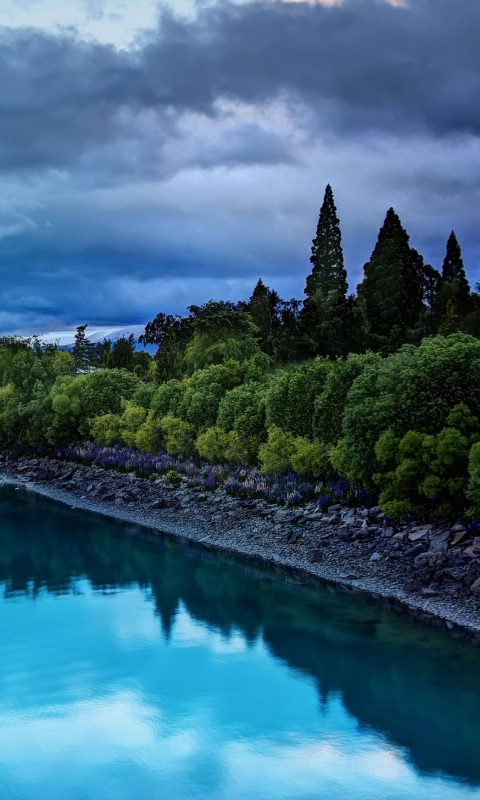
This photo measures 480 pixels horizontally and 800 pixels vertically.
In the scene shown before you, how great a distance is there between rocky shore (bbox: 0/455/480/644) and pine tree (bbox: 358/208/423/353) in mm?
24233

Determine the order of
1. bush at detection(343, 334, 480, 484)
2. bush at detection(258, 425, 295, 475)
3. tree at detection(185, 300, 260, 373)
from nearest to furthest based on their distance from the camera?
bush at detection(343, 334, 480, 484)
bush at detection(258, 425, 295, 475)
tree at detection(185, 300, 260, 373)

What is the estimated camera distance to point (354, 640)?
18.8m

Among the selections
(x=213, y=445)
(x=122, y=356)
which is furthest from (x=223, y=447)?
(x=122, y=356)

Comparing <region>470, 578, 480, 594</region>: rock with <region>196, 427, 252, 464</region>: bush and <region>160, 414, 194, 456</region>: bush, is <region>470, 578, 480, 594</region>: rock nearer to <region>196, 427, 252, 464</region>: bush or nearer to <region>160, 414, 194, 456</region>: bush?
<region>196, 427, 252, 464</region>: bush

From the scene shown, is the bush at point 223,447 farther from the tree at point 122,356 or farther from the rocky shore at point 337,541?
the tree at point 122,356

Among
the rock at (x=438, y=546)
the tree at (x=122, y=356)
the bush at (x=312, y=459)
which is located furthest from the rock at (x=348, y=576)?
the tree at (x=122, y=356)

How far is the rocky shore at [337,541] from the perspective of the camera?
64.5 ft

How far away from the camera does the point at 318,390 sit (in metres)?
29.9

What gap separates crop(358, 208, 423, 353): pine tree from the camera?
52703 millimetres

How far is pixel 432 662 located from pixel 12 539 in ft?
68.2

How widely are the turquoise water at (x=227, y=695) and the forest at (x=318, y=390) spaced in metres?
5.06

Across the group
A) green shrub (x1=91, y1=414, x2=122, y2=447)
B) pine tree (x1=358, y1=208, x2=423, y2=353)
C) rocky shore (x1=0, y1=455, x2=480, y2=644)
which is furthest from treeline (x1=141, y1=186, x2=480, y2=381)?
rocky shore (x1=0, y1=455, x2=480, y2=644)

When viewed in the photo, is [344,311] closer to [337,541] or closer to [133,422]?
[133,422]

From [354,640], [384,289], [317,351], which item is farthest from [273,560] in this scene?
[384,289]
